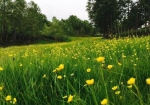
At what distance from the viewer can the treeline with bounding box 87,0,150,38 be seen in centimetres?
5682

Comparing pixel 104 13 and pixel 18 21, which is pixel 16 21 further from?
pixel 104 13

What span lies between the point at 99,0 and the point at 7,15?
26.4 metres

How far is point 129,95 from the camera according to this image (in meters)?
2.30

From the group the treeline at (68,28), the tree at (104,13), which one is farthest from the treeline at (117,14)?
the treeline at (68,28)

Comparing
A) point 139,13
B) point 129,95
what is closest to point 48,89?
point 129,95

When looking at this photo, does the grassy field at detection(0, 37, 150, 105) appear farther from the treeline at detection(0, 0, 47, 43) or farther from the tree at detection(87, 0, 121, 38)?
the treeline at detection(0, 0, 47, 43)

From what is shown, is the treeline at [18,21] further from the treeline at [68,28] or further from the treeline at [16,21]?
the treeline at [68,28]

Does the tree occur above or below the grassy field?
above

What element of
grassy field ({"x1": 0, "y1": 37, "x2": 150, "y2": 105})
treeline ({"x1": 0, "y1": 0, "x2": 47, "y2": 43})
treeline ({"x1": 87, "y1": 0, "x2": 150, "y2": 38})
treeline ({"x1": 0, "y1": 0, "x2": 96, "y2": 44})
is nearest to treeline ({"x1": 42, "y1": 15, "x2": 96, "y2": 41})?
treeline ({"x1": 0, "y1": 0, "x2": 96, "y2": 44})

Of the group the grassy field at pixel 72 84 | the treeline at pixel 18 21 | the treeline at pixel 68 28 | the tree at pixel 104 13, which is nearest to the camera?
the grassy field at pixel 72 84

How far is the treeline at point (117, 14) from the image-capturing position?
56.8 meters

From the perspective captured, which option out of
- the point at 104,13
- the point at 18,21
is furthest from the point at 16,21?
the point at 104,13

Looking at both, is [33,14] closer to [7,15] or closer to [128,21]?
[7,15]

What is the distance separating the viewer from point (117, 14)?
198 feet
